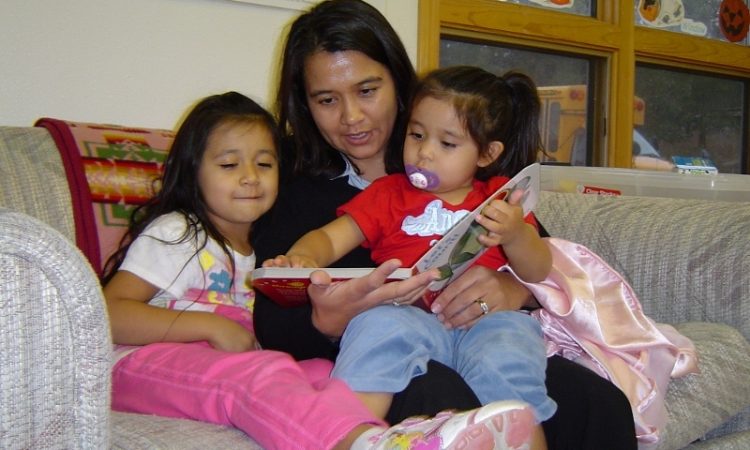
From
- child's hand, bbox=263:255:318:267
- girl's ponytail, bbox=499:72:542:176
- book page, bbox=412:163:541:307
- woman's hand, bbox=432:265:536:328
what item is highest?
girl's ponytail, bbox=499:72:542:176

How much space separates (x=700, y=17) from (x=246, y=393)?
2693 millimetres

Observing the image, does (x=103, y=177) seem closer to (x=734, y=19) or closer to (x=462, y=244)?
(x=462, y=244)

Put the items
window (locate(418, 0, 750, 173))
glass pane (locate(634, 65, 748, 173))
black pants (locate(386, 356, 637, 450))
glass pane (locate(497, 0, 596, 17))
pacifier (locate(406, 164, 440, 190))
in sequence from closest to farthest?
black pants (locate(386, 356, 637, 450)), pacifier (locate(406, 164, 440, 190)), window (locate(418, 0, 750, 173)), glass pane (locate(497, 0, 596, 17)), glass pane (locate(634, 65, 748, 173))

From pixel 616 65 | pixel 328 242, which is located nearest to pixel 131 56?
pixel 328 242

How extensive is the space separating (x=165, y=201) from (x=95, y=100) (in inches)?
22.8

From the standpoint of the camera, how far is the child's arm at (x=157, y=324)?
1.11 m

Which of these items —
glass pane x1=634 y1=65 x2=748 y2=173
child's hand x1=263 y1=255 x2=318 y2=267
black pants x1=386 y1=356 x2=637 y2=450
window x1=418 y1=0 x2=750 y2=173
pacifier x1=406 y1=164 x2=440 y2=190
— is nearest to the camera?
black pants x1=386 y1=356 x2=637 y2=450

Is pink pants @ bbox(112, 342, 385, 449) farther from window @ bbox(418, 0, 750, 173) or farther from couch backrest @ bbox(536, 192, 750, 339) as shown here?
window @ bbox(418, 0, 750, 173)

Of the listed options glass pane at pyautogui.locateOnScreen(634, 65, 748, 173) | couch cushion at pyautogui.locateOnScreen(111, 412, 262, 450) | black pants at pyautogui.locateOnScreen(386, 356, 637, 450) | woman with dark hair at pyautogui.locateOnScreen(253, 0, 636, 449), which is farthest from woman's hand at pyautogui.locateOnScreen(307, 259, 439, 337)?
glass pane at pyautogui.locateOnScreen(634, 65, 748, 173)

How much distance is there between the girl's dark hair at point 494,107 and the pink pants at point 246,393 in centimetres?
46

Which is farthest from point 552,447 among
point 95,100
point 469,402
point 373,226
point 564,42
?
point 564,42

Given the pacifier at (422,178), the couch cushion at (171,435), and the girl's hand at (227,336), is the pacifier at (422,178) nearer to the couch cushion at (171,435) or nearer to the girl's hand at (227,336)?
the girl's hand at (227,336)

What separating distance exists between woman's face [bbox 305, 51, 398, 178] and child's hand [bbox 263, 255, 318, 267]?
28 centimetres

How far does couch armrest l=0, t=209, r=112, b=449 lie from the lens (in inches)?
25.3
